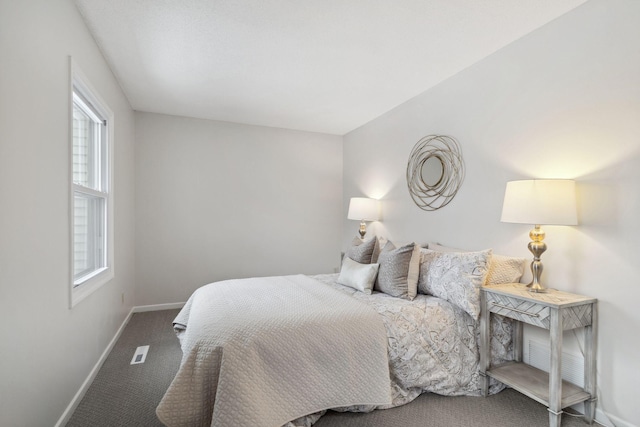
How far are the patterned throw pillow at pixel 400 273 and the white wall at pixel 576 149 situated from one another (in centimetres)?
59

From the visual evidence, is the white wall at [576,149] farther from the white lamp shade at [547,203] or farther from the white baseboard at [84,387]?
the white baseboard at [84,387]

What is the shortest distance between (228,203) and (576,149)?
367 cm

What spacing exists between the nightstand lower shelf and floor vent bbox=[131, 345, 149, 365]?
262cm

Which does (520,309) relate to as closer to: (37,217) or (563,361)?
(563,361)

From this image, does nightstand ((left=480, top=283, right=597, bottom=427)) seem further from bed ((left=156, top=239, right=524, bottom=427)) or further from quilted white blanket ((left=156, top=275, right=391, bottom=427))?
quilted white blanket ((left=156, top=275, right=391, bottom=427))

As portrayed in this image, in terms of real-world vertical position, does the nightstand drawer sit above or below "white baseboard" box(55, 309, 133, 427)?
above

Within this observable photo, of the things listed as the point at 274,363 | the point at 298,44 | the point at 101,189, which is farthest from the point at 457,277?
the point at 101,189

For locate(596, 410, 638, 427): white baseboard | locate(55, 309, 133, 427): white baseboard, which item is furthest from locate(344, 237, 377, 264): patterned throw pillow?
locate(55, 309, 133, 427): white baseboard

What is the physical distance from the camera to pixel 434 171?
319 cm

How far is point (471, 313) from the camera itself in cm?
220

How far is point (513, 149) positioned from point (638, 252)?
1.01 metres

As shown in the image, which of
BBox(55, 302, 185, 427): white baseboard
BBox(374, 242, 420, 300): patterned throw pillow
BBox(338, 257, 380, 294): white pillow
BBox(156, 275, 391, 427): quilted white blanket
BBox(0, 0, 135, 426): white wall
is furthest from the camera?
BBox(338, 257, 380, 294): white pillow

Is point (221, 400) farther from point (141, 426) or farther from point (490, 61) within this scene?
point (490, 61)

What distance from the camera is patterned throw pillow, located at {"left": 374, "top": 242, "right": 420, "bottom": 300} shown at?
2479 mm
